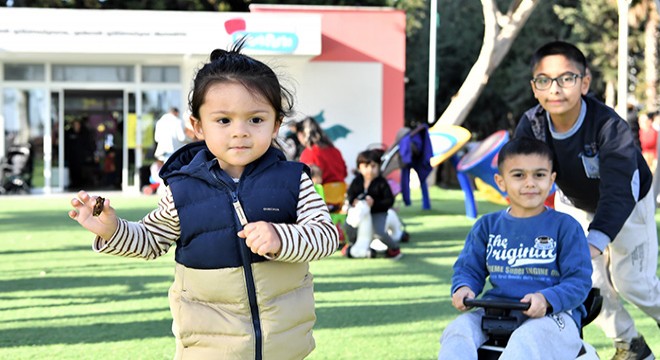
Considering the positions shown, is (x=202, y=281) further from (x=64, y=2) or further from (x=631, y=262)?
(x=64, y=2)

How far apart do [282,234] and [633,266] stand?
273 centimetres

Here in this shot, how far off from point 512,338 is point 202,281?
52.0 inches

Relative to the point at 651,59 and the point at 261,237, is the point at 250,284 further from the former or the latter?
the point at 651,59

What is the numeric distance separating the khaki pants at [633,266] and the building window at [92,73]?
1994 centimetres

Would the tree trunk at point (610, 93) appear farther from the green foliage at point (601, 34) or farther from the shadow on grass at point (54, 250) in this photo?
the shadow on grass at point (54, 250)

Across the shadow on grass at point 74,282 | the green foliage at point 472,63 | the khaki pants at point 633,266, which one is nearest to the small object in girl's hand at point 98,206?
the khaki pants at point 633,266

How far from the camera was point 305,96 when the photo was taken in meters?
24.2

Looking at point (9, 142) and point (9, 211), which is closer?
point (9, 211)

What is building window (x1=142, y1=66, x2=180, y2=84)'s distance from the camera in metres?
23.8

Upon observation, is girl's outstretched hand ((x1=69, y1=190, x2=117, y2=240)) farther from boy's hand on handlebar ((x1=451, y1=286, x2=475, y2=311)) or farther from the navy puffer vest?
boy's hand on handlebar ((x1=451, y1=286, x2=475, y2=311))

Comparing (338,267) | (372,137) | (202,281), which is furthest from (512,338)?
(372,137)

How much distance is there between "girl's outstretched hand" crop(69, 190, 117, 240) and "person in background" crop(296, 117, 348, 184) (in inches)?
339

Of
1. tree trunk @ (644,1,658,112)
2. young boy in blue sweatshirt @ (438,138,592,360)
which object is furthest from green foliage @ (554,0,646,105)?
young boy in blue sweatshirt @ (438,138,592,360)

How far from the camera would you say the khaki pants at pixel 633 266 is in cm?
491
